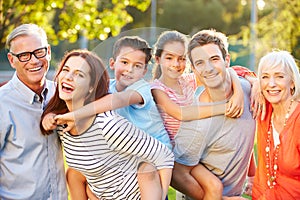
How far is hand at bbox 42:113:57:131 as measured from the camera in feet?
12.3

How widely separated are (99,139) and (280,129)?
110 cm

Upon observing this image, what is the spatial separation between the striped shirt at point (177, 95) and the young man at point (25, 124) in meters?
0.70

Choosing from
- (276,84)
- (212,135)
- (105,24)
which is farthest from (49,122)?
(105,24)

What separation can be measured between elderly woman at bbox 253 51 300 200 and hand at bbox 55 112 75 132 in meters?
1.16

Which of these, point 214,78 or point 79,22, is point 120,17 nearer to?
point 79,22

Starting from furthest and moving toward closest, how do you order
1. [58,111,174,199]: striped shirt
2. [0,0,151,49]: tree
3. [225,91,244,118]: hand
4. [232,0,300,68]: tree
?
[232,0,300,68]: tree, [0,0,151,49]: tree, [225,91,244,118]: hand, [58,111,174,199]: striped shirt

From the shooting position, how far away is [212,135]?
4.00 m

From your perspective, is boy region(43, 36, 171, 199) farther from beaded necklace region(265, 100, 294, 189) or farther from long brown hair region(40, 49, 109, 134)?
beaded necklace region(265, 100, 294, 189)

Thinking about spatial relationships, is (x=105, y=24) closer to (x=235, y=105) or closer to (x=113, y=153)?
(x=235, y=105)

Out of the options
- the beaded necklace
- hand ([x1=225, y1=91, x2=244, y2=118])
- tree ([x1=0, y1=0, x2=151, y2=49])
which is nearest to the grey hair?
hand ([x1=225, y1=91, x2=244, y2=118])

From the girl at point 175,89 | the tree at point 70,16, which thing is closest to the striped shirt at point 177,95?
the girl at point 175,89

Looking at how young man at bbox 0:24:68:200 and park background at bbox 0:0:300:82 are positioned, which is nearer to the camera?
young man at bbox 0:24:68:200

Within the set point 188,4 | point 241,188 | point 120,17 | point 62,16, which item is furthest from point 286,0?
point 188,4

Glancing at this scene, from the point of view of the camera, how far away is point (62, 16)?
11.0m
